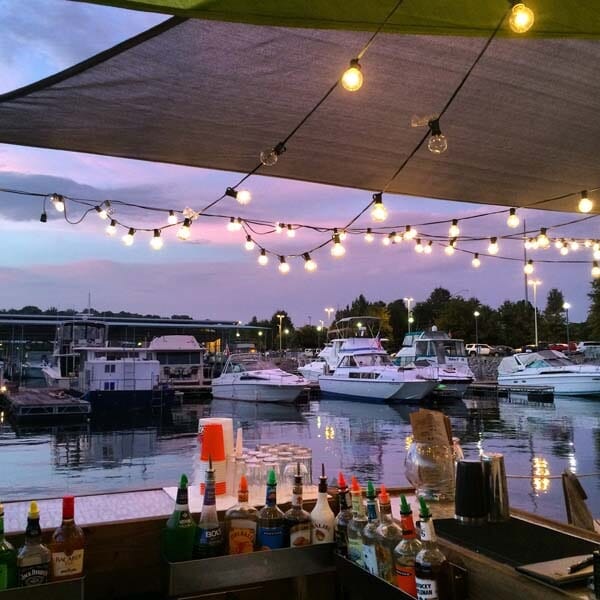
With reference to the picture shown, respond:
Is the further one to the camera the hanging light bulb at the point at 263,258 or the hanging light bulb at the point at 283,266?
the hanging light bulb at the point at 263,258

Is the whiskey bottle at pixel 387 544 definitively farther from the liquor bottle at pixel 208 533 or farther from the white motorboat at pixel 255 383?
the white motorboat at pixel 255 383

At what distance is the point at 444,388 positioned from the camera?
72.9 ft

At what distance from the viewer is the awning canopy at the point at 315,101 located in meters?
2.47

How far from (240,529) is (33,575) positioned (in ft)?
1.81

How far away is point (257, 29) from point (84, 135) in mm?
1301

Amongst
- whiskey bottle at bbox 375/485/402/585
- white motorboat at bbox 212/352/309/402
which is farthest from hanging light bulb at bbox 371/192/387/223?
white motorboat at bbox 212/352/309/402

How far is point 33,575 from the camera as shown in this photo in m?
1.40

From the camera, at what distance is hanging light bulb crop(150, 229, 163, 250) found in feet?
18.5

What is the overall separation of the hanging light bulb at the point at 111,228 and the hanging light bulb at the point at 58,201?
2.23ft

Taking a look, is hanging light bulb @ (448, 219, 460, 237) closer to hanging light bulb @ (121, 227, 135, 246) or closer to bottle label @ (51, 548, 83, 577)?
hanging light bulb @ (121, 227, 135, 246)

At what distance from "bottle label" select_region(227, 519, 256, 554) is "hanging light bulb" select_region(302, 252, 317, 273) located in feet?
16.9

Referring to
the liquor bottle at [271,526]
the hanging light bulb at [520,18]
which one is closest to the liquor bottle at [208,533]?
the liquor bottle at [271,526]

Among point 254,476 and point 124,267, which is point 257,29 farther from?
point 124,267

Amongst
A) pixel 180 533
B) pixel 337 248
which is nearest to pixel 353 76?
pixel 180 533
